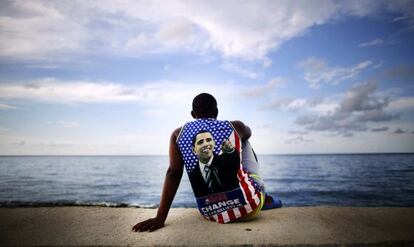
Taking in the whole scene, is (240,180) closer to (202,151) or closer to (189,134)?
(202,151)

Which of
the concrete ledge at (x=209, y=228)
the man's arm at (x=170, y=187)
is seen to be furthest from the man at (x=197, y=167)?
the concrete ledge at (x=209, y=228)

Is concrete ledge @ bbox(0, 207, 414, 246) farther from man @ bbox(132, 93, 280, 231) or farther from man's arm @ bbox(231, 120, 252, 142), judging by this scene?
man's arm @ bbox(231, 120, 252, 142)

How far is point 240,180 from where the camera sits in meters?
2.50

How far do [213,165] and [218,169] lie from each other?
6 centimetres

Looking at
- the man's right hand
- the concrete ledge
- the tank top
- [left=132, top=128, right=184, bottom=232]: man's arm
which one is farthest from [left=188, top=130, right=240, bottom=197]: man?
the man's right hand

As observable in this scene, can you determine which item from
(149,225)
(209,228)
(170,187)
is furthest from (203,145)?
(149,225)

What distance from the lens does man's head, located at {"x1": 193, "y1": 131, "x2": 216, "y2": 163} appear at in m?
2.45

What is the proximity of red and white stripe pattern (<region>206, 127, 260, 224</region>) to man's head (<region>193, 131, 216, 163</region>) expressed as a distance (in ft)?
0.70

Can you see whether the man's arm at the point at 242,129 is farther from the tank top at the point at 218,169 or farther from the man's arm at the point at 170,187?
the man's arm at the point at 170,187

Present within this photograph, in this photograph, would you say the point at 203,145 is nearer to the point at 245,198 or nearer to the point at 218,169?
the point at 218,169

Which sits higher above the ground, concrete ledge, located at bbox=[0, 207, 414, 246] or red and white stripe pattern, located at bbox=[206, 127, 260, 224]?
red and white stripe pattern, located at bbox=[206, 127, 260, 224]

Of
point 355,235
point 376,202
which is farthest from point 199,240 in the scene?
point 376,202

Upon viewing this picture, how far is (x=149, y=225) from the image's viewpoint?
2.38m

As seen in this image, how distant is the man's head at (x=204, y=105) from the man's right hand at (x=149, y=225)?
110 centimetres
